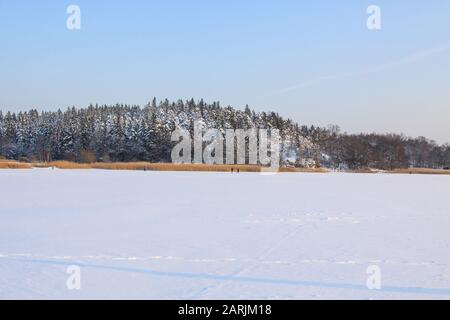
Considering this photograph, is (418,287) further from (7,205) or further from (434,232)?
(7,205)

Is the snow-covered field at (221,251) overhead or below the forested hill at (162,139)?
below

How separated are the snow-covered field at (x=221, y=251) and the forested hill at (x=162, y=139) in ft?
166

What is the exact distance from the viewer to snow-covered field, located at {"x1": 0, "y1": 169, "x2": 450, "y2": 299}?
396 cm

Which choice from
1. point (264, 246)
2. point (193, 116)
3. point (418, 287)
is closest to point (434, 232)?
point (264, 246)

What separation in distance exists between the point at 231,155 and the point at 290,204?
5259 cm

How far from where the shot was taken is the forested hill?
6856cm

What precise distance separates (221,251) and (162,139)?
62571mm

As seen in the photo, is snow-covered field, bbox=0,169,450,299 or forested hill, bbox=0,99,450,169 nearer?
snow-covered field, bbox=0,169,450,299

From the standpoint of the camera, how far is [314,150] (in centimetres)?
8456

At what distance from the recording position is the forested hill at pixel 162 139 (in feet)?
225

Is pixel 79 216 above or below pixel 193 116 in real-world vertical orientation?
below

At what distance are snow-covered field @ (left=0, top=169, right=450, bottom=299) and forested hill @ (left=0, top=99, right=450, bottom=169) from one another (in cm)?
5069

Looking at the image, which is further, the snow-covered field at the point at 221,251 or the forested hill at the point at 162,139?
the forested hill at the point at 162,139

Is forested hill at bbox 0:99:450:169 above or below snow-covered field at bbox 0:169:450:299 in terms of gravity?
above
